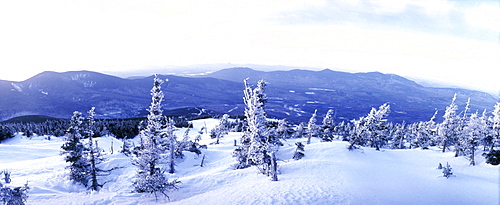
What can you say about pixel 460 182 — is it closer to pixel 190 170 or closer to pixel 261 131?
pixel 261 131

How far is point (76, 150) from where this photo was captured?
75.1 ft

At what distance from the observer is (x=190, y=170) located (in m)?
35.8

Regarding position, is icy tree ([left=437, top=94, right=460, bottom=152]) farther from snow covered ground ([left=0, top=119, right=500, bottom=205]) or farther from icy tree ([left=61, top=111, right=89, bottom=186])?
icy tree ([left=61, top=111, right=89, bottom=186])

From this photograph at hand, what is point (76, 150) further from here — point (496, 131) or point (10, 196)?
point (496, 131)

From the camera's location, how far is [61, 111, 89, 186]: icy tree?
2170 cm

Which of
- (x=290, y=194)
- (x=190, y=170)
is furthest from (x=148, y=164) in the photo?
(x=190, y=170)

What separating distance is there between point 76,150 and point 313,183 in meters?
23.5

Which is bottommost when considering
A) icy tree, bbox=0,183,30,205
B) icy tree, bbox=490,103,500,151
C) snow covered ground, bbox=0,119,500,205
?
snow covered ground, bbox=0,119,500,205

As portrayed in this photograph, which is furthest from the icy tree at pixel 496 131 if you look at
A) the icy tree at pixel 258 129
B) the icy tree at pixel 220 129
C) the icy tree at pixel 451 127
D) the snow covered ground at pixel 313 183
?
the icy tree at pixel 220 129

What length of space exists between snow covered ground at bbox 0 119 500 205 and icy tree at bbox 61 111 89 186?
168 cm

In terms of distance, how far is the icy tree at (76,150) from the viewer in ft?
71.2

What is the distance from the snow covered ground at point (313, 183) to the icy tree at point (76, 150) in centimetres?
168

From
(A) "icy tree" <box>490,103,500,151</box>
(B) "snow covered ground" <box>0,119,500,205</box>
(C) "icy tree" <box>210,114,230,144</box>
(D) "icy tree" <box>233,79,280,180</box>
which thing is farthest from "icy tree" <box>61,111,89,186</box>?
(A) "icy tree" <box>490,103,500,151</box>

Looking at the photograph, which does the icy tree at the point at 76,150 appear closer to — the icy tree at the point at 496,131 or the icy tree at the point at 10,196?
the icy tree at the point at 10,196
